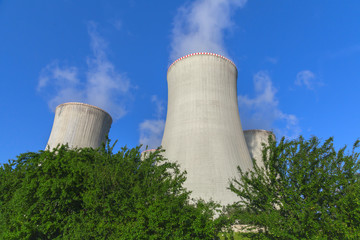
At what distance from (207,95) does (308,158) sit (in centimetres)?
1010

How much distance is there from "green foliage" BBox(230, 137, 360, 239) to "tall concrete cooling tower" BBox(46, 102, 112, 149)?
742 inches

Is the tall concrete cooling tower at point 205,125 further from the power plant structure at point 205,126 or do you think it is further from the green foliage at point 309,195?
the green foliage at point 309,195

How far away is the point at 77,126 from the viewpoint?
22516 mm

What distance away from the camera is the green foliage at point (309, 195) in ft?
17.1

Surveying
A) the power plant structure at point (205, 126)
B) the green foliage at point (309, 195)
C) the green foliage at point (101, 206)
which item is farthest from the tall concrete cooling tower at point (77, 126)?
the green foliage at point (309, 195)

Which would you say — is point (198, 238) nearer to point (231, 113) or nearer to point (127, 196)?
point (127, 196)

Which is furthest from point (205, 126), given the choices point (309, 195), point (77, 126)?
point (77, 126)

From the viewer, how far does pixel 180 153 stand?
14508 mm

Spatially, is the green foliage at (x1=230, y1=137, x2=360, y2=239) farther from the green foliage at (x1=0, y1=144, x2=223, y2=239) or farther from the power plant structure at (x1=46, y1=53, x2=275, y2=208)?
the power plant structure at (x1=46, y1=53, x2=275, y2=208)

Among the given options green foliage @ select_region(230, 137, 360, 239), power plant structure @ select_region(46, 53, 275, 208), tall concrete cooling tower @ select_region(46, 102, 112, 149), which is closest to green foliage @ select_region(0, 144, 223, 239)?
green foliage @ select_region(230, 137, 360, 239)

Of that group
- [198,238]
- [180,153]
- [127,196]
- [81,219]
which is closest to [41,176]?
[81,219]

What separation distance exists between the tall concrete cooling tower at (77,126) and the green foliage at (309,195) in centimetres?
1886

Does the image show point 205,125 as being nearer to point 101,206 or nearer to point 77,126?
point 101,206

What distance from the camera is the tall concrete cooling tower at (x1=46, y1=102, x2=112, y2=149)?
873 inches
